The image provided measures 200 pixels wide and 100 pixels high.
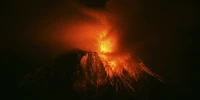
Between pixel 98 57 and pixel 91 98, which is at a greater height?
pixel 98 57

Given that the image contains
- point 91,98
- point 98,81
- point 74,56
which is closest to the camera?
point 91,98

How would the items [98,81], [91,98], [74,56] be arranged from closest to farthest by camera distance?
[91,98], [98,81], [74,56]

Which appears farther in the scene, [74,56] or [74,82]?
[74,56]

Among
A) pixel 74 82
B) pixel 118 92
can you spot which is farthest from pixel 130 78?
pixel 74 82

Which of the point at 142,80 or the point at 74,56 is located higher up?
the point at 74,56

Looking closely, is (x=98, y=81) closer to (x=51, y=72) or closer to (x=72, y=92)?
(x=72, y=92)

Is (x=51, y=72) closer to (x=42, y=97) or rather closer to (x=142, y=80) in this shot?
(x=42, y=97)

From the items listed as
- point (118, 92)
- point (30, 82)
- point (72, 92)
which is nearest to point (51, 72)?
point (30, 82)

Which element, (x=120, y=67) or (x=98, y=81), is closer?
(x=98, y=81)

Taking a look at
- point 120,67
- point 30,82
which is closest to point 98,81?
point 120,67
